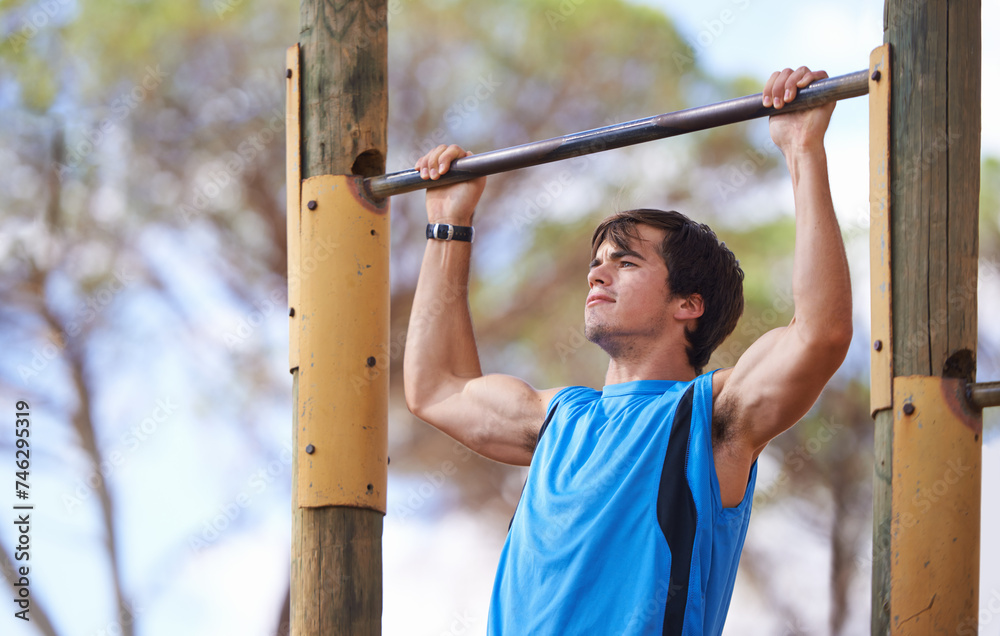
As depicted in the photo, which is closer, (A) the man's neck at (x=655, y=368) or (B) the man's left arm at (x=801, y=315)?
(B) the man's left arm at (x=801, y=315)

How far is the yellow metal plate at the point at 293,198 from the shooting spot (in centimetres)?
239

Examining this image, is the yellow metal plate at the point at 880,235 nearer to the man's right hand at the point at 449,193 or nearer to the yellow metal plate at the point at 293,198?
the man's right hand at the point at 449,193

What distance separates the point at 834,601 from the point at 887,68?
5645 millimetres

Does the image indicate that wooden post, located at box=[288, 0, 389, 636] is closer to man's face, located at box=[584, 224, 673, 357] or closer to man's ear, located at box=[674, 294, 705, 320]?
man's face, located at box=[584, 224, 673, 357]

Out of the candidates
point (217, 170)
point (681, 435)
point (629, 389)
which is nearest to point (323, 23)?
point (629, 389)

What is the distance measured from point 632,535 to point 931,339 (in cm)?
61

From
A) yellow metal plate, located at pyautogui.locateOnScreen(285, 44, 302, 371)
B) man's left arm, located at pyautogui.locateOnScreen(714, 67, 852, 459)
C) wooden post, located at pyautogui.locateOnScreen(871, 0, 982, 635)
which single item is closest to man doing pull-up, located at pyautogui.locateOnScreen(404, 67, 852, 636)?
man's left arm, located at pyautogui.locateOnScreen(714, 67, 852, 459)

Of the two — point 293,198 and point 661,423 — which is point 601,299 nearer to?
point 661,423

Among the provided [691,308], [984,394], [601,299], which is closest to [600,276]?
[601,299]

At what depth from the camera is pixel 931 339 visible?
1.81 meters

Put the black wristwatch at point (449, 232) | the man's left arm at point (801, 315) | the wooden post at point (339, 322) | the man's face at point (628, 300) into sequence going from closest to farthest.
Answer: the man's left arm at point (801, 315)
the man's face at point (628, 300)
the wooden post at point (339, 322)
the black wristwatch at point (449, 232)

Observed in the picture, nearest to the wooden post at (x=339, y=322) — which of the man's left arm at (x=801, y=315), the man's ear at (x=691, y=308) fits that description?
the man's ear at (x=691, y=308)

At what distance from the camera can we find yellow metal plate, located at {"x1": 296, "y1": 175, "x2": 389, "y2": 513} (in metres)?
2.28

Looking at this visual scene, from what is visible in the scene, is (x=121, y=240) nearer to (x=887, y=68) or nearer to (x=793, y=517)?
(x=793, y=517)
